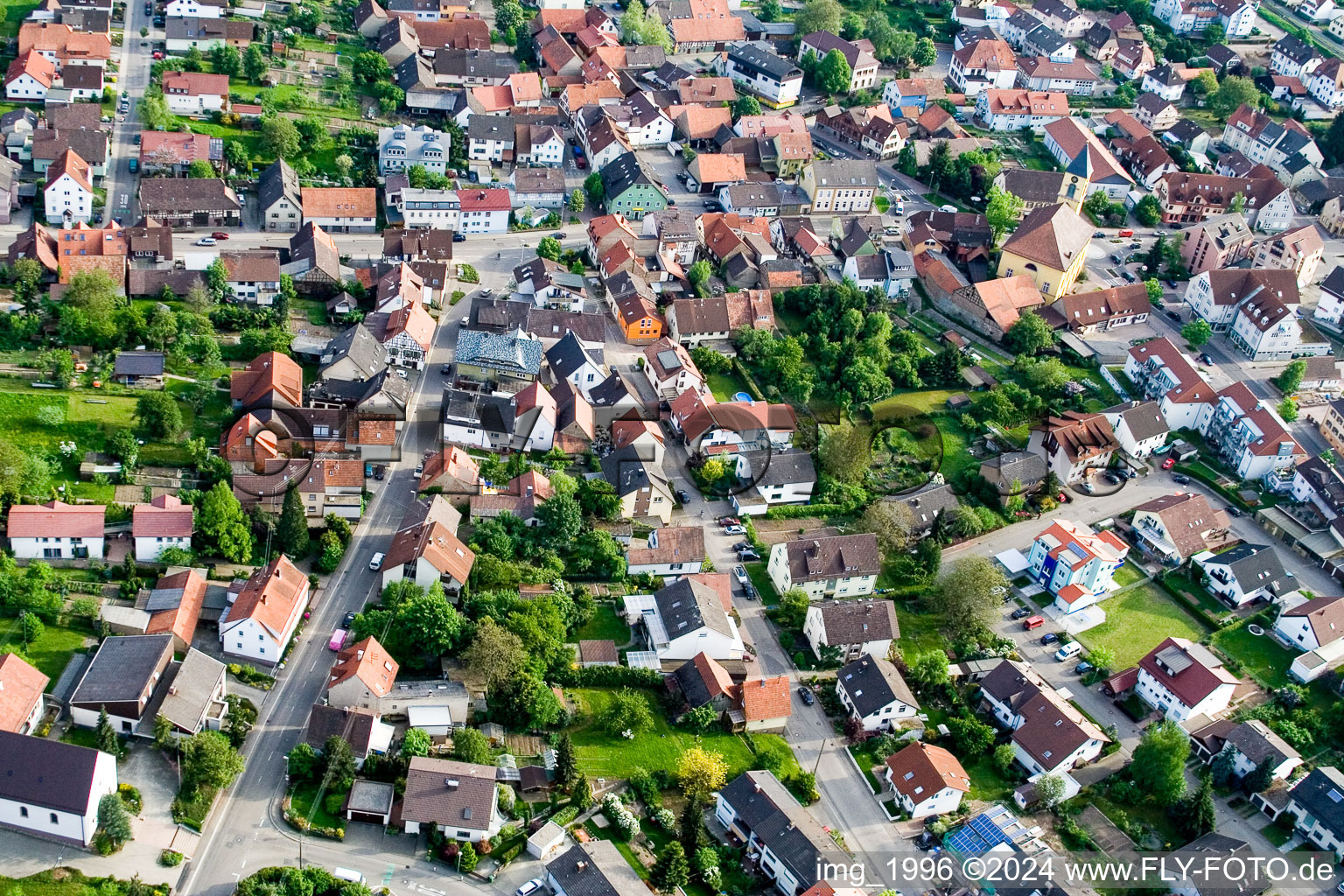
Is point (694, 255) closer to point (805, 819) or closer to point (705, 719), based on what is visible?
point (705, 719)

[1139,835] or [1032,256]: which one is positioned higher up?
[1032,256]

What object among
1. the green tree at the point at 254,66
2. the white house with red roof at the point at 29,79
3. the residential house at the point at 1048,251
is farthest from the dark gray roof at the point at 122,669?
the residential house at the point at 1048,251

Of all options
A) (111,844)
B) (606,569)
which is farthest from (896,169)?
(111,844)

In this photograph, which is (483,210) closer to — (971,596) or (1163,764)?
(971,596)

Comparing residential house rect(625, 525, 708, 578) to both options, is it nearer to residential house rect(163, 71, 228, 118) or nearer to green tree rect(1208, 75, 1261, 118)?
residential house rect(163, 71, 228, 118)

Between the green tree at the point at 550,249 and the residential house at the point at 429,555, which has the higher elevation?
the green tree at the point at 550,249

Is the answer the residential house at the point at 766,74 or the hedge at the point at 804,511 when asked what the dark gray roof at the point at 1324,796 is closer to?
the hedge at the point at 804,511
